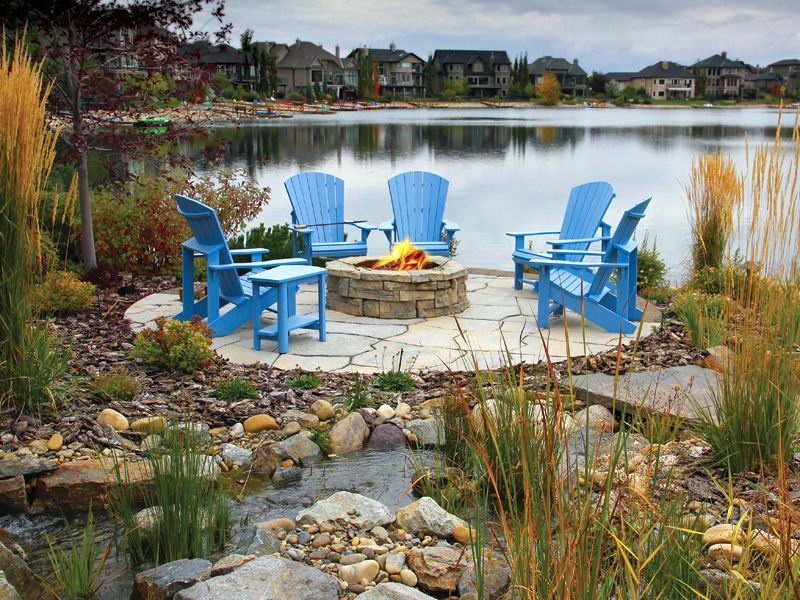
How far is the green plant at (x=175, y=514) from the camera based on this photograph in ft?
9.53

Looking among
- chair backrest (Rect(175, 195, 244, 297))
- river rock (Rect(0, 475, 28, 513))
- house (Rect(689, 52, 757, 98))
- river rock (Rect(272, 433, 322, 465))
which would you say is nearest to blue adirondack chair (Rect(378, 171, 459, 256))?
chair backrest (Rect(175, 195, 244, 297))

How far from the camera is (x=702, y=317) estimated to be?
5531 millimetres

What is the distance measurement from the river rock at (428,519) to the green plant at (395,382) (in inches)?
59.8

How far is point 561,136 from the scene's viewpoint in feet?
124

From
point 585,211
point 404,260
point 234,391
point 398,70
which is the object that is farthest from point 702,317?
point 398,70

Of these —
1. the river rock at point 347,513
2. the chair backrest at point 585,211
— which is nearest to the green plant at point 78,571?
the river rock at point 347,513

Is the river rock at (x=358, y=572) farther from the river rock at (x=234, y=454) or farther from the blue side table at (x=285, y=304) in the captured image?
the blue side table at (x=285, y=304)

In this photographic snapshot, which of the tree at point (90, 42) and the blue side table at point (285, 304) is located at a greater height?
the tree at point (90, 42)

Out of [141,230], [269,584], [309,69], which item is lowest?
[269,584]

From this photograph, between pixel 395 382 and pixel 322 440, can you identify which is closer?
pixel 322 440

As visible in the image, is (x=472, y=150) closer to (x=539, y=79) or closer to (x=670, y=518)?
(x=670, y=518)

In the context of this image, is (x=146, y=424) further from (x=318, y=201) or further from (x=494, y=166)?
(x=494, y=166)

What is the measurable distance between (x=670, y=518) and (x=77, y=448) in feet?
8.58

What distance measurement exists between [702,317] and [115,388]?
3.63 m
